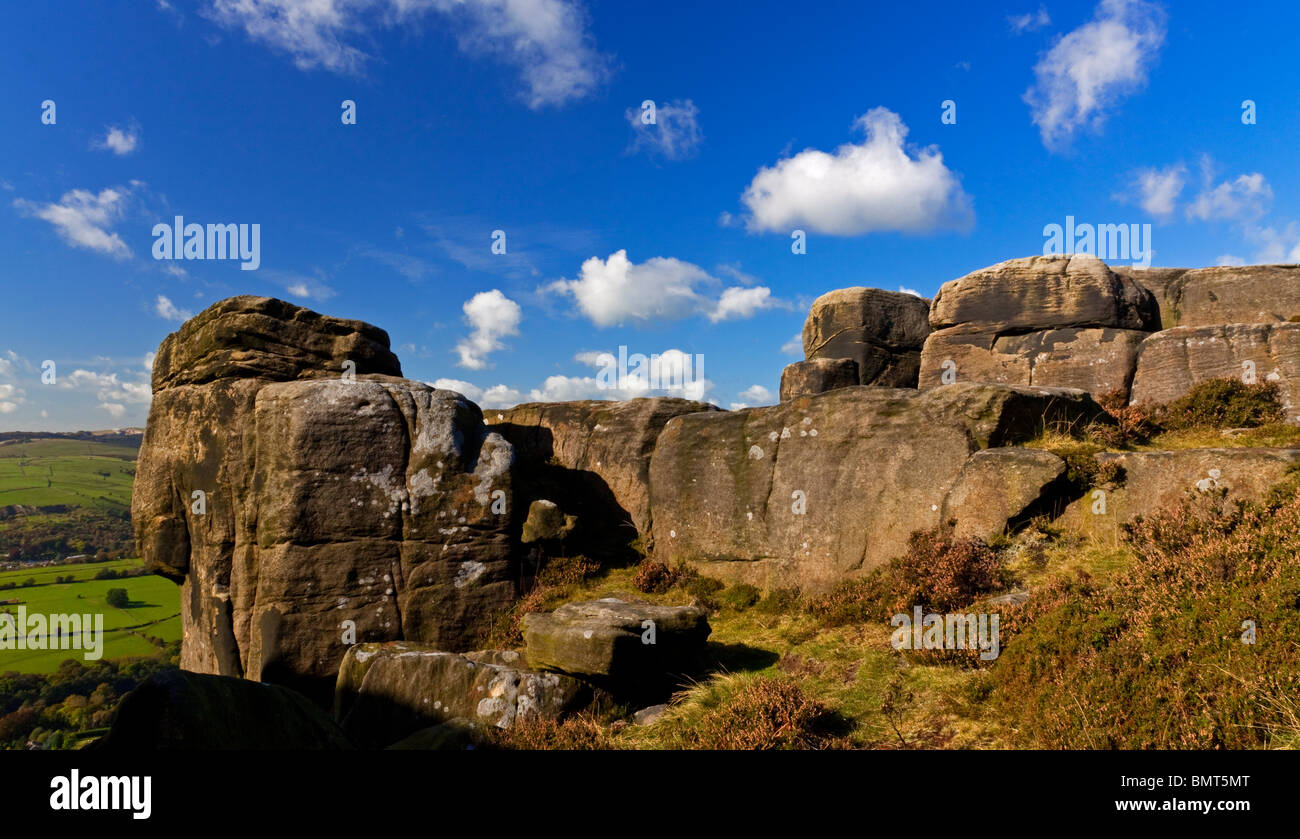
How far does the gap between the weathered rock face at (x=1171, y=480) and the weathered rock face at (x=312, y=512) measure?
31.8ft

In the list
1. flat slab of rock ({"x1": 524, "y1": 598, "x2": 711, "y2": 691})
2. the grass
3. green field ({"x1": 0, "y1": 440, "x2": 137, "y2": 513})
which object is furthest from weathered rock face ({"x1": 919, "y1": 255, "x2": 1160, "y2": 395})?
green field ({"x1": 0, "y1": 440, "x2": 137, "y2": 513})

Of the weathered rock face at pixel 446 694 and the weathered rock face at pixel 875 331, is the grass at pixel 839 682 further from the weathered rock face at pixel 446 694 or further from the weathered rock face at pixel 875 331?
the weathered rock face at pixel 875 331

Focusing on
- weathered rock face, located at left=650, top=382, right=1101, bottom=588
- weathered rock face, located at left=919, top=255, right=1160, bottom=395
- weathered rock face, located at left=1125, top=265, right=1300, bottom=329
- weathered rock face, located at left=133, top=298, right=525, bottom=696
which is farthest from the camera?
weathered rock face, located at left=919, top=255, right=1160, bottom=395

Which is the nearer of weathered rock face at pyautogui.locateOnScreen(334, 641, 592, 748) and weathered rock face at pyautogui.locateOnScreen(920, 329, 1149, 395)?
weathered rock face at pyautogui.locateOnScreen(334, 641, 592, 748)

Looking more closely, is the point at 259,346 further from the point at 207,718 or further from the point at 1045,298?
the point at 1045,298

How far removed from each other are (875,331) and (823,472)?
666cm

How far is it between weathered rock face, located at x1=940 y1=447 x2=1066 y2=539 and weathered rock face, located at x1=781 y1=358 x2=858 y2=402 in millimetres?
5298

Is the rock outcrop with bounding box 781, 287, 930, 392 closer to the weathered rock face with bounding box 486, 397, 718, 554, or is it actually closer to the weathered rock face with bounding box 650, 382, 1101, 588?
the weathered rock face with bounding box 486, 397, 718, 554

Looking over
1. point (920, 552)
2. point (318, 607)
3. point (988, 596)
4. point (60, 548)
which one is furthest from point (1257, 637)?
point (60, 548)

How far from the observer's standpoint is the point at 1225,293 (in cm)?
1384

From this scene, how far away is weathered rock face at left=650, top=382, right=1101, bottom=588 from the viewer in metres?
10.1

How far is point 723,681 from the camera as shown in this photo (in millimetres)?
7965
